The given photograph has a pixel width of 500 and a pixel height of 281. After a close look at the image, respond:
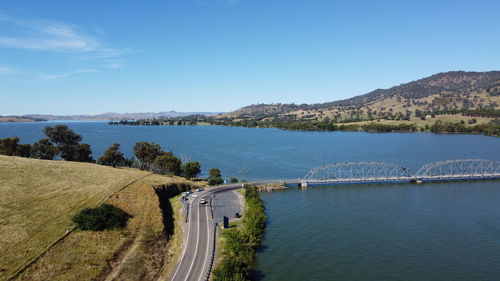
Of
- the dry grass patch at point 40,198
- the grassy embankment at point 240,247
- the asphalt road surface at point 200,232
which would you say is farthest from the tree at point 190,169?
the grassy embankment at point 240,247

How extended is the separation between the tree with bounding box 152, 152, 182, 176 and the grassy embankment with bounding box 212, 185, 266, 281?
1702 inches

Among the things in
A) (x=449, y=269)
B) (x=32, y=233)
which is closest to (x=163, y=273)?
(x=32, y=233)

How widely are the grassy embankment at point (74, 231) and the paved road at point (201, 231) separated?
250 centimetres

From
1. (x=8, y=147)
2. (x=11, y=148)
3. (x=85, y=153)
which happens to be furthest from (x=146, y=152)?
(x=8, y=147)

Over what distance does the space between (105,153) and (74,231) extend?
74718mm

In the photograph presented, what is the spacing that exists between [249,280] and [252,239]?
11.7 m

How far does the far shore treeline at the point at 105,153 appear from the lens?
10812 cm

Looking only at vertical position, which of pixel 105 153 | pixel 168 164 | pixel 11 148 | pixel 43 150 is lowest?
pixel 168 164

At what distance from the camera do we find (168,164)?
10694 cm

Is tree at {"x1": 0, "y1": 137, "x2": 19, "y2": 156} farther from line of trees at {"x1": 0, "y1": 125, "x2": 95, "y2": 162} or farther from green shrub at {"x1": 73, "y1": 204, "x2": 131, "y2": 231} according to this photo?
green shrub at {"x1": 73, "y1": 204, "x2": 131, "y2": 231}

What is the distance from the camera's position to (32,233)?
49250 millimetres

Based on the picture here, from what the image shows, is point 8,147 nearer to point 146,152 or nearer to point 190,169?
point 146,152

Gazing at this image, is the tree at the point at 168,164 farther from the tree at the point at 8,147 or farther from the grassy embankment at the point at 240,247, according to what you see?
the tree at the point at 8,147

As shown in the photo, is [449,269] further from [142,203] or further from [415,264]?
[142,203]
